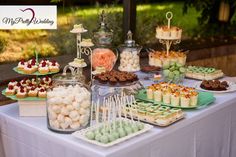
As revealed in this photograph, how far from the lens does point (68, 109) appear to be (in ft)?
6.05

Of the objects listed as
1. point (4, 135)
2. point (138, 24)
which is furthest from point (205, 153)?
point (138, 24)

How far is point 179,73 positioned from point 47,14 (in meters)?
0.90

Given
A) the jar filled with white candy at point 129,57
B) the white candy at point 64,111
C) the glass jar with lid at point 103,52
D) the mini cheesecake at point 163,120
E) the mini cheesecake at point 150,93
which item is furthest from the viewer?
the jar filled with white candy at point 129,57

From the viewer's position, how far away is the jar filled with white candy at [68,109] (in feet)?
6.08

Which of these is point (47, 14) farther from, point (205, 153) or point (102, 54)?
point (205, 153)

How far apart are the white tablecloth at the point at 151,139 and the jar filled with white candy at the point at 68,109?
0.16 ft

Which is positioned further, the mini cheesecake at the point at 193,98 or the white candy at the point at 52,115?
the mini cheesecake at the point at 193,98

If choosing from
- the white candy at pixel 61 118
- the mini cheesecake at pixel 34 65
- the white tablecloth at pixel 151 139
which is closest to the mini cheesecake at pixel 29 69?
the mini cheesecake at pixel 34 65

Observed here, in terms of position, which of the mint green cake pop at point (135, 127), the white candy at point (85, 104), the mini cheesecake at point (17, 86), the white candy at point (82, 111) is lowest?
the mint green cake pop at point (135, 127)

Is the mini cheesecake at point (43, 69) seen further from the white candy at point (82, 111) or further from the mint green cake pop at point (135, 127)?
the mint green cake pop at point (135, 127)

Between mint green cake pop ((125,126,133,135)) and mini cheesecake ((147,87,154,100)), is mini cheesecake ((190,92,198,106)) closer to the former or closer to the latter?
mini cheesecake ((147,87,154,100))

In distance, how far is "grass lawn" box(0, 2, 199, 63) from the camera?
9.71 feet

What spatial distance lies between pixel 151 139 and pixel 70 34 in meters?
1.61

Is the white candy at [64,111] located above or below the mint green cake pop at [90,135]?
above
